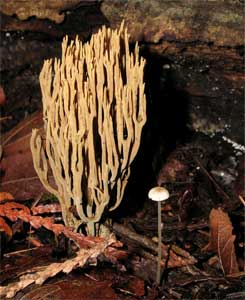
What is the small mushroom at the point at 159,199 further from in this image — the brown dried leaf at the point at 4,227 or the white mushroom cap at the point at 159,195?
the brown dried leaf at the point at 4,227

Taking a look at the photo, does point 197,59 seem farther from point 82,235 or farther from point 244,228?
point 82,235

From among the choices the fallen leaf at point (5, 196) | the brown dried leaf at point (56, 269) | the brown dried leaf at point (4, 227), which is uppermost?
the fallen leaf at point (5, 196)

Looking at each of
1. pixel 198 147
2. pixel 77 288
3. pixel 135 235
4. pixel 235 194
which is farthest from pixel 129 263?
pixel 198 147

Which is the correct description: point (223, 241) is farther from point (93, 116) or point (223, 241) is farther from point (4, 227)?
point (4, 227)

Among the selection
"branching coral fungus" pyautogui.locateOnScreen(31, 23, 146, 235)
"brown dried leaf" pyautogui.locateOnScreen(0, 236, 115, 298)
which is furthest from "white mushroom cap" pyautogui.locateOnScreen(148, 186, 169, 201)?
"brown dried leaf" pyautogui.locateOnScreen(0, 236, 115, 298)

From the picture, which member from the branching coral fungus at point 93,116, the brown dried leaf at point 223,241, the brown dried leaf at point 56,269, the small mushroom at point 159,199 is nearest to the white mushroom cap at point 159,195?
the small mushroom at point 159,199
